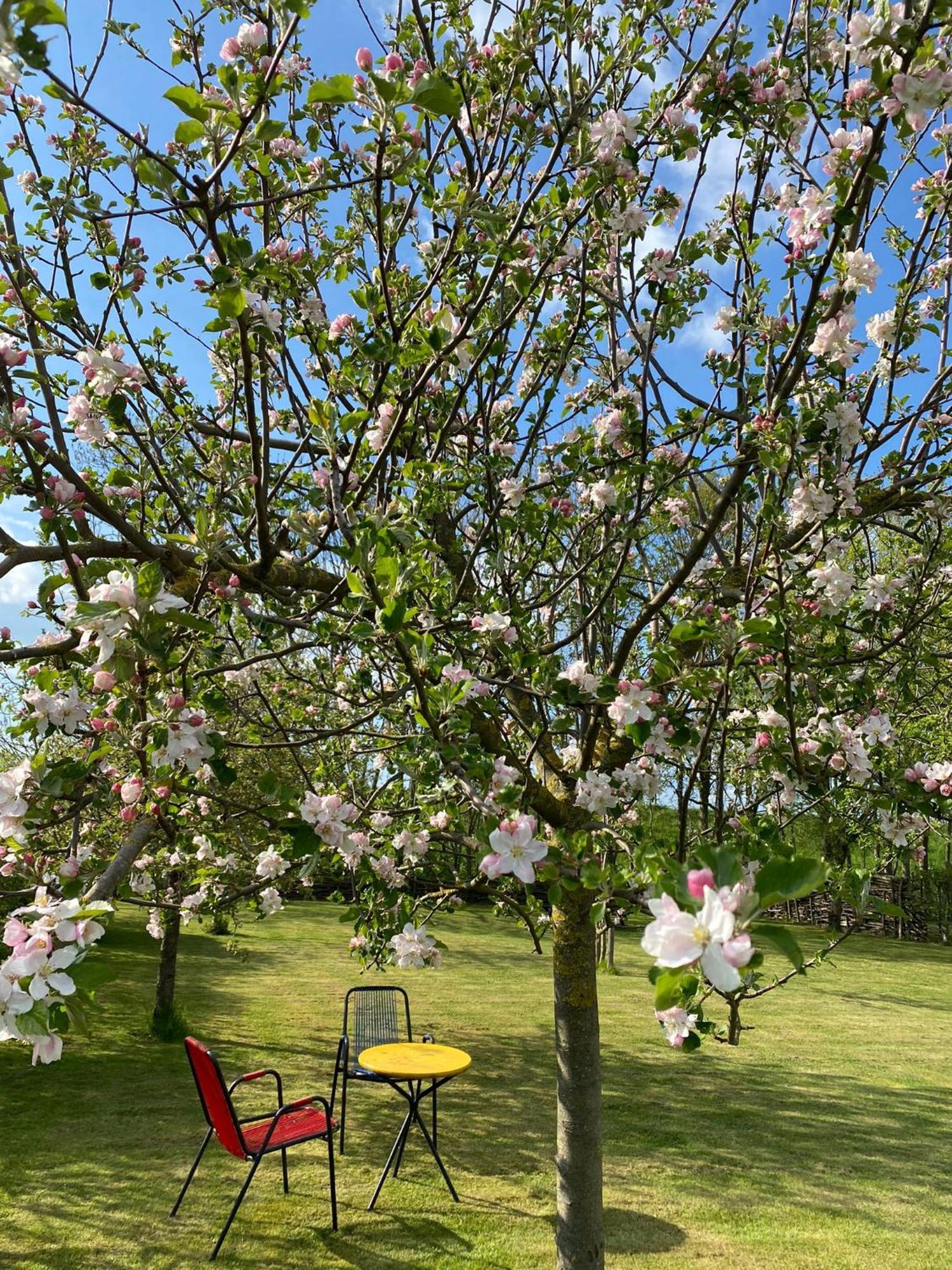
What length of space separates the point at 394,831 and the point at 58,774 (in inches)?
86.3

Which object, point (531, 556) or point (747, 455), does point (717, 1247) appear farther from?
point (747, 455)

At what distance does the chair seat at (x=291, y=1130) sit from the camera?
3947 mm

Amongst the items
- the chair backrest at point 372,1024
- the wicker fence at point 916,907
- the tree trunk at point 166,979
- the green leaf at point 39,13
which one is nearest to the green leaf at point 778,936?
the green leaf at point 39,13

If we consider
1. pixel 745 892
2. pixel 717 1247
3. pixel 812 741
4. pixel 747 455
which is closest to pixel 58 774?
pixel 745 892

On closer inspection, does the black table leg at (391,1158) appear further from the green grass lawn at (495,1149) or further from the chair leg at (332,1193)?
the chair leg at (332,1193)

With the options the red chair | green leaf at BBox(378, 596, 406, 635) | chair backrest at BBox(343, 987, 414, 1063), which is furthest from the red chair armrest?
green leaf at BBox(378, 596, 406, 635)

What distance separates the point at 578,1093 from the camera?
3299mm

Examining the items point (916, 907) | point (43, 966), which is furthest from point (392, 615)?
point (916, 907)

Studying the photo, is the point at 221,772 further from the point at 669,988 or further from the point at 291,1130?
the point at 291,1130

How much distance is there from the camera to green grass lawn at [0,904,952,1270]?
397 centimetres

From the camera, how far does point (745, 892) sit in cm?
92

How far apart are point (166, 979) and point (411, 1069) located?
341cm

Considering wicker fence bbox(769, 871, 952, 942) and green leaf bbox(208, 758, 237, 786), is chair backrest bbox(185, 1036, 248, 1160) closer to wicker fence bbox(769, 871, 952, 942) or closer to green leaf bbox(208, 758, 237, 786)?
green leaf bbox(208, 758, 237, 786)

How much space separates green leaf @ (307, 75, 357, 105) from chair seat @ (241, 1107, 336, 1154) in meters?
3.97
